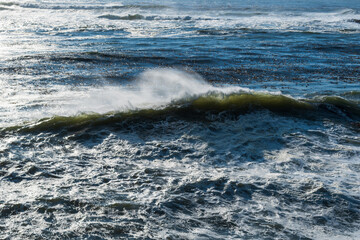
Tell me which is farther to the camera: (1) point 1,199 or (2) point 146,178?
(2) point 146,178

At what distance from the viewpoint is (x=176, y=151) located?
712cm

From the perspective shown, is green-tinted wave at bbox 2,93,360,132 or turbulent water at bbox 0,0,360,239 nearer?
turbulent water at bbox 0,0,360,239

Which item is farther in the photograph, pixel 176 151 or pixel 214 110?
pixel 214 110

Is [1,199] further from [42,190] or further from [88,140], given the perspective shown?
[88,140]

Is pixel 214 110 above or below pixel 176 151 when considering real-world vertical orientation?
above

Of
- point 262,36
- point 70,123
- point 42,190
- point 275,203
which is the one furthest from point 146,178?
point 262,36

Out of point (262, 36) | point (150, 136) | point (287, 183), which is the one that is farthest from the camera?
point (262, 36)

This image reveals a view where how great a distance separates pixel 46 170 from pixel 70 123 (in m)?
2.25

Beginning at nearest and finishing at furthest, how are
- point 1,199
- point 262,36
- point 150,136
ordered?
1. point 1,199
2. point 150,136
3. point 262,36

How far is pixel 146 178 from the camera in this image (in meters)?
6.00

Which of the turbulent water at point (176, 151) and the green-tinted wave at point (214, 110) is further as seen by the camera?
the green-tinted wave at point (214, 110)

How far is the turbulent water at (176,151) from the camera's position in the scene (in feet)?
16.0

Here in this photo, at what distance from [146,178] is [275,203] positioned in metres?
1.92

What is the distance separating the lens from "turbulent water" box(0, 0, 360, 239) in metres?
4.89
